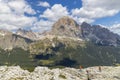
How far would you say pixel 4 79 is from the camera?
191750 millimetres

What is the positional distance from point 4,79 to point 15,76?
10.4m

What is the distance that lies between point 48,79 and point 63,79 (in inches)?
488

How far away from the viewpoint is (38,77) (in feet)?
655

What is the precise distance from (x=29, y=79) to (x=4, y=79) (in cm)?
1962

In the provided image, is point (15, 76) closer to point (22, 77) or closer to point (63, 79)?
point (22, 77)

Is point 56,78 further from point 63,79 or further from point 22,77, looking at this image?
point 22,77

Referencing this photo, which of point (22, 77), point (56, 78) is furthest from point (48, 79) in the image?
point (22, 77)

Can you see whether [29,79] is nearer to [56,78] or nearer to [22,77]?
[22,77]

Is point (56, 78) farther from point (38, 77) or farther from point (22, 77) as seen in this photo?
point (22, 77)

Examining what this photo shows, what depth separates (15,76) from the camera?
199m

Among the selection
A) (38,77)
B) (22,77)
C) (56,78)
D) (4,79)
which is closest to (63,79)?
(56,78)

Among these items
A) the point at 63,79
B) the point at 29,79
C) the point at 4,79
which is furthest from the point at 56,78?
the point at 4,79

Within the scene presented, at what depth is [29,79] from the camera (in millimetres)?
192875

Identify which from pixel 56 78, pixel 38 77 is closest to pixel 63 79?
pixel 56 78
